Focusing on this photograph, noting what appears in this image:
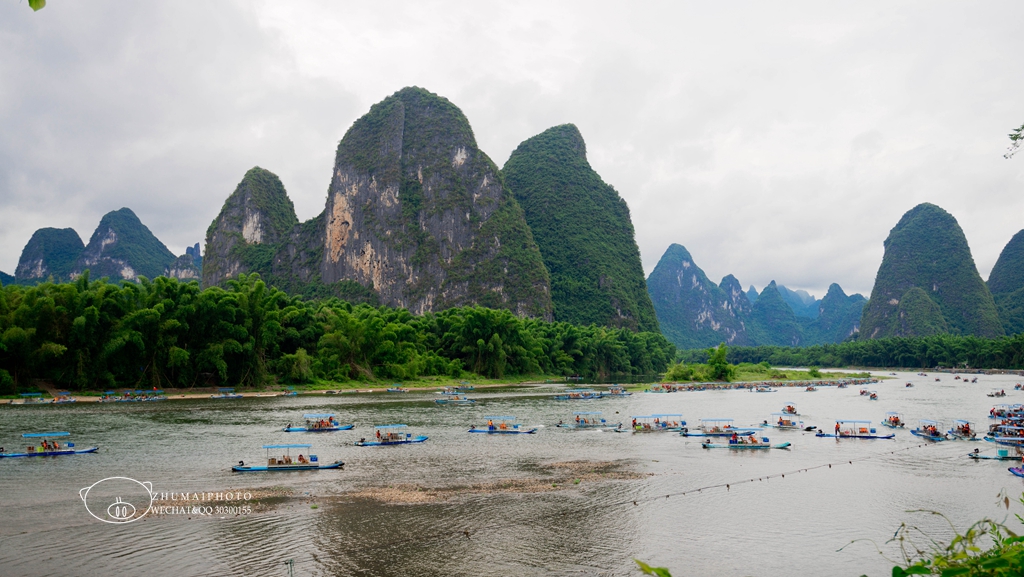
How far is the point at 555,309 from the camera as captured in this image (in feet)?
445

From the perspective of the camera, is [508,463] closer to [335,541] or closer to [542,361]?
[335,541]

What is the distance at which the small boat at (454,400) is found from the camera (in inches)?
1913

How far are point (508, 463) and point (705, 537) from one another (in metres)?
10.4

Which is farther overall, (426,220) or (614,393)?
(426,220)

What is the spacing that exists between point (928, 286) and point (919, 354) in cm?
7059

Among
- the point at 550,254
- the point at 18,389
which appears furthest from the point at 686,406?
the point at 550,254

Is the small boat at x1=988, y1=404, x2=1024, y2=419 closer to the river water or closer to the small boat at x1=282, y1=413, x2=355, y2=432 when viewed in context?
the river water

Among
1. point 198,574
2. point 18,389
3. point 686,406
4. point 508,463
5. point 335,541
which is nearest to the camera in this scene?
point 198,574

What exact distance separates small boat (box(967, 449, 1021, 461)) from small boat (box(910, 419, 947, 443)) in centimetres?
451

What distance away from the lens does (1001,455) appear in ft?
87.3

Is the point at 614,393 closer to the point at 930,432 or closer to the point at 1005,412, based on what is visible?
the point at 1005,412

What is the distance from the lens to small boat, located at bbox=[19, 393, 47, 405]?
40.3 metres

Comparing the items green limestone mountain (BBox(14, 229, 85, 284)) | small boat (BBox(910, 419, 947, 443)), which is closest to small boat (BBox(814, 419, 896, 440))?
small boat (BBox(910, 419, 947, 443))

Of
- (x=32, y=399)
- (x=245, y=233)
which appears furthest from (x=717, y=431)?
(x=245, y=233)
